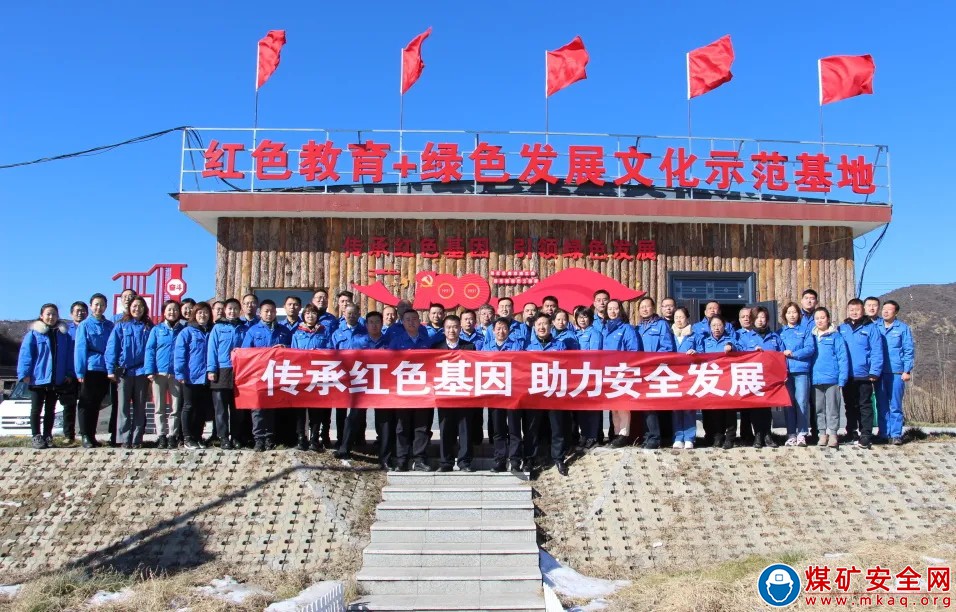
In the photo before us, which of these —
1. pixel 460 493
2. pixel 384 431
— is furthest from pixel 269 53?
pixel 460 493

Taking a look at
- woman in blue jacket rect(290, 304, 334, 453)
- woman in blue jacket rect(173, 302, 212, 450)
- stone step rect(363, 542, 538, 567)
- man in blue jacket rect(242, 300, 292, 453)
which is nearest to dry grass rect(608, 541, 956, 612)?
stone step rect(363, 542, 538, 567)

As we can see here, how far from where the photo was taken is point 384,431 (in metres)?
8.12

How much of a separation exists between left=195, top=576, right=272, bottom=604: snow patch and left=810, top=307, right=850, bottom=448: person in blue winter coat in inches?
236

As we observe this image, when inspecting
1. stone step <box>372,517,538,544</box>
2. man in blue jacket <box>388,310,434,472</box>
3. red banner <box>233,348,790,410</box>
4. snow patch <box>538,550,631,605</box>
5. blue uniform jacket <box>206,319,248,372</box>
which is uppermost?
blue uniform jacket <box>206,319,248,372</box>

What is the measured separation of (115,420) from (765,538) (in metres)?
7.14

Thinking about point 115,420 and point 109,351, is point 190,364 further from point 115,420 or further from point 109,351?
point 115,420

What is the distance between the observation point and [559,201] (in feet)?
40.3

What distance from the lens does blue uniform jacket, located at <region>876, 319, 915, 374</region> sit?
8273 mm

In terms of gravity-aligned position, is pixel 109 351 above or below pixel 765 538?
above

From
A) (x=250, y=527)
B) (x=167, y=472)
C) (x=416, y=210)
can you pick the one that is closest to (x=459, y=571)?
(x=250, y=527)

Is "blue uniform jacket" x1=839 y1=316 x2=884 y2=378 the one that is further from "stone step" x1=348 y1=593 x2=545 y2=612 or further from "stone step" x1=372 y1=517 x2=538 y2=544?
"stone step" x1=348 y1=593 x2=545 y2=612

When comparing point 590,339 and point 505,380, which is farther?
point 590,339

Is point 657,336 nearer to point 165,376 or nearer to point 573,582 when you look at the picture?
point 573,582

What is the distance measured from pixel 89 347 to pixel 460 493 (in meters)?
4.43
